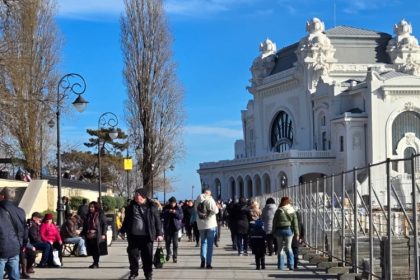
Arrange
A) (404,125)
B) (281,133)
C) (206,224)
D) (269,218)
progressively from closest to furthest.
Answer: (206,224) < (269,218) < (404,125) < (281,133)

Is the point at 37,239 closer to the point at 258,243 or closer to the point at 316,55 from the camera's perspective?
the point at 258,243

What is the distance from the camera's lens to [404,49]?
112 m

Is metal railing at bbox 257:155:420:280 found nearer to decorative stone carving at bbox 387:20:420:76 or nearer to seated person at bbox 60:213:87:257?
seated person at bbox 60:213:87:257

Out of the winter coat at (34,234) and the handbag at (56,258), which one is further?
the handbag at (56,258)

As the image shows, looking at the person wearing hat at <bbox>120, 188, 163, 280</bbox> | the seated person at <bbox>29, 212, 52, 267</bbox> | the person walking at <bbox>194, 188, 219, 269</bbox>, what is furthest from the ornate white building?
the person wearing hat at <bbox>120, 188, 163, 280</bbox>

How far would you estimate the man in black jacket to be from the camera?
41.4ft


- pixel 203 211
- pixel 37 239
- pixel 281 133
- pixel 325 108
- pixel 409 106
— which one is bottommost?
pixel 37 239

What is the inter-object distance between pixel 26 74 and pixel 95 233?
17.6 m

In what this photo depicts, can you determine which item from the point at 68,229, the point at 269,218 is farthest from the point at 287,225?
the point at 68,229

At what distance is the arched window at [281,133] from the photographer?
118250 millimetres

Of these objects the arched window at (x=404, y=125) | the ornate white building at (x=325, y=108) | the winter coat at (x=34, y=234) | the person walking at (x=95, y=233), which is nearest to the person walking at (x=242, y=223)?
the person walking at (x=95, y=233)

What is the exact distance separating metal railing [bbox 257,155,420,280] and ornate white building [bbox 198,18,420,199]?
7617cm

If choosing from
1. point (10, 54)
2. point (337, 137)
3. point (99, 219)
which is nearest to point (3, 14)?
point (10, 54)

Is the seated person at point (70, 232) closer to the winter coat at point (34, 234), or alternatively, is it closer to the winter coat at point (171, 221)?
the winter coat at point (171, 221)
